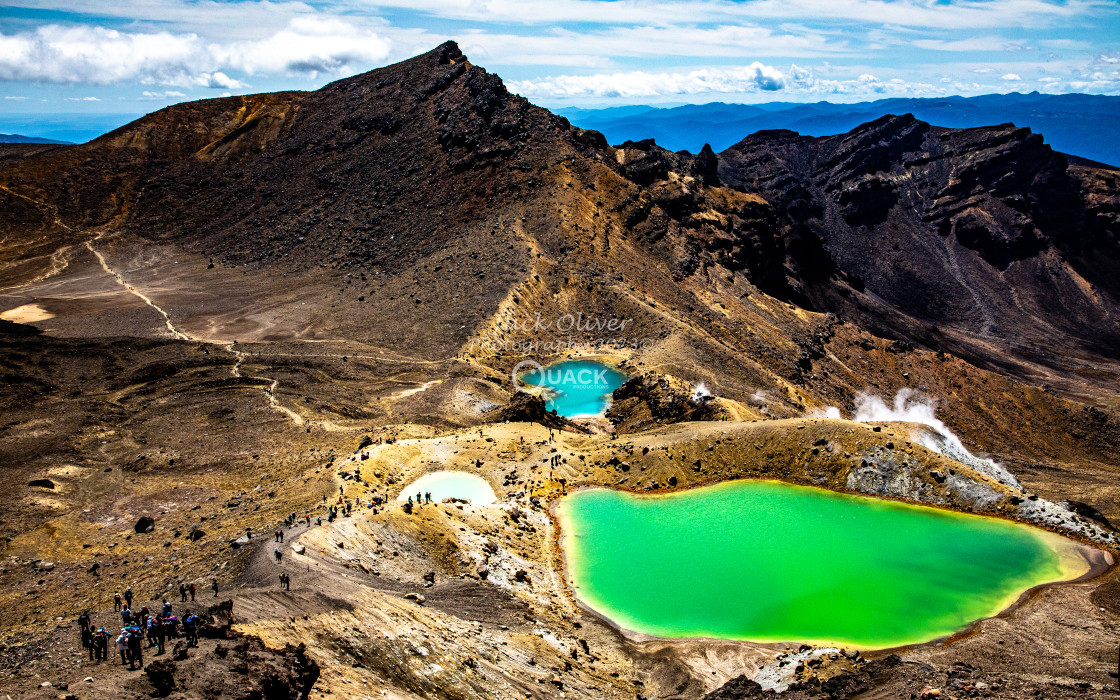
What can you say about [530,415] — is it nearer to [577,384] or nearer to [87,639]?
[577,384]

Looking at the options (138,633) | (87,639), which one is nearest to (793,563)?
(138,633)

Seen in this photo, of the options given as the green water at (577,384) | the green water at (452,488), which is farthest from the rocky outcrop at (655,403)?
the green water at (452,488)

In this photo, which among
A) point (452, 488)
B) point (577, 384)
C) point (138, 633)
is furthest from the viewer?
point (577, 384)

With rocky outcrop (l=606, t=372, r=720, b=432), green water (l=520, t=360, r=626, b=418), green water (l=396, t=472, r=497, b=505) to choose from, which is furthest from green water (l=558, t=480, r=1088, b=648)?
green water (l=520, t=360, r=626, b=418)

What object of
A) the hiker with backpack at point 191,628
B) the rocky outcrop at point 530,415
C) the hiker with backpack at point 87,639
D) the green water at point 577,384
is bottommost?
the green water at point 577,384

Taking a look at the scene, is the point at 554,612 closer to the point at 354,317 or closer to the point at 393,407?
the point at 393,407

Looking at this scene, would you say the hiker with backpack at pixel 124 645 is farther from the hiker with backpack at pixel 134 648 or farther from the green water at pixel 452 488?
the green water at pixel 452 488

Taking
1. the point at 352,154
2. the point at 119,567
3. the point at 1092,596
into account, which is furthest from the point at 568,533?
the point at 352,154
